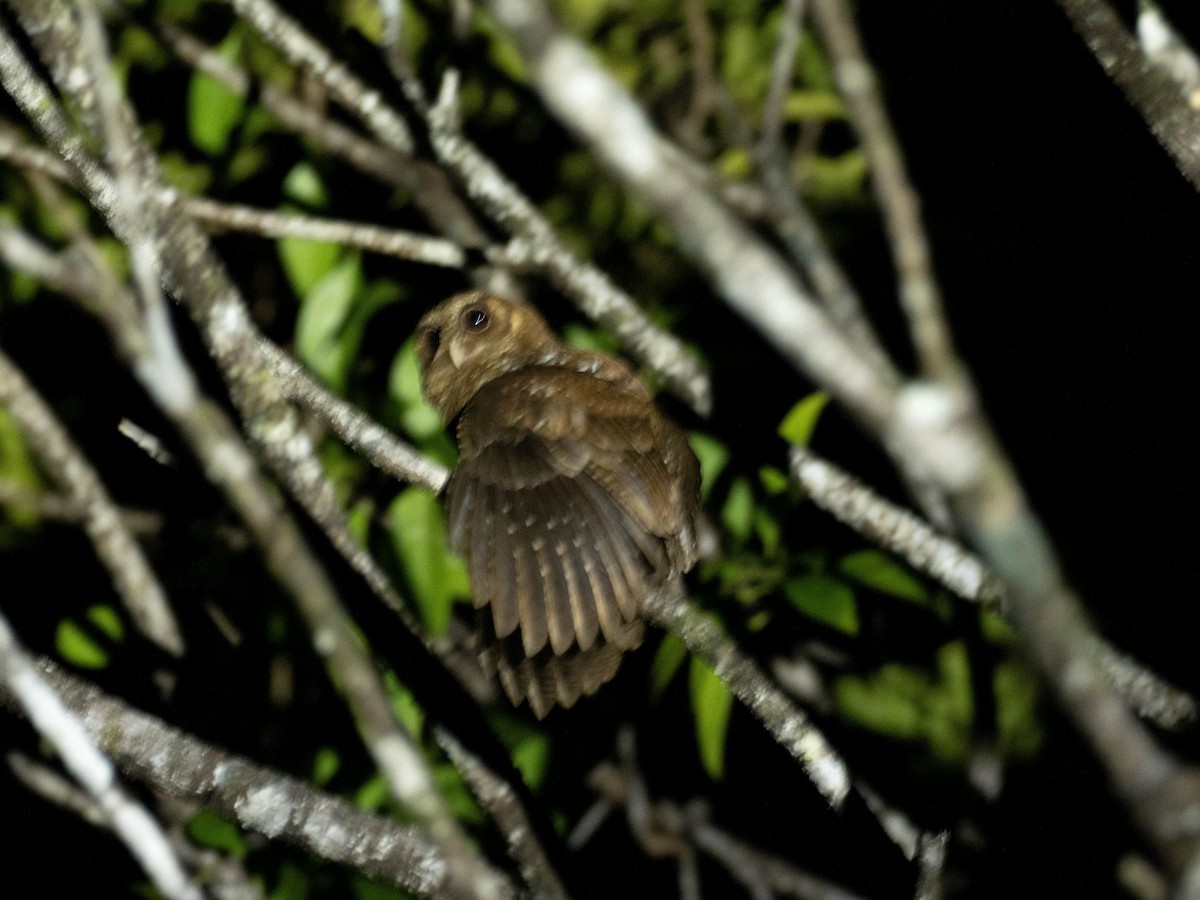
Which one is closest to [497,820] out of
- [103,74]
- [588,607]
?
[588,607]

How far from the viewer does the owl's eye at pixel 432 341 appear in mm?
3520

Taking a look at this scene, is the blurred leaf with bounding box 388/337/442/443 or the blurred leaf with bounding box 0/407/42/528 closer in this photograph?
the blurred leaf with bounding box 388/337/442/443

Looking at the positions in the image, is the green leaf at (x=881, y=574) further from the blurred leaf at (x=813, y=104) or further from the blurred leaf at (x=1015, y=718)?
the blurred leaf at (x=813, y=104)

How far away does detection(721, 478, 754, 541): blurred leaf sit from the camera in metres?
3.09

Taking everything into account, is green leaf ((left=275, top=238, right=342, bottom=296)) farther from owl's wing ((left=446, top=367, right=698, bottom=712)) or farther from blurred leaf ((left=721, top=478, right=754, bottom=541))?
blurred leaf ((left=721, top=478, right=754, bottom=541))

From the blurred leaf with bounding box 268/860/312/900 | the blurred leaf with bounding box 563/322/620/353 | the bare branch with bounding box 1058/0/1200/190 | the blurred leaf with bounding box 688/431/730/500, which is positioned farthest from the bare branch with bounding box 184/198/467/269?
the bare branch with bounding box 1058/0/1200/190

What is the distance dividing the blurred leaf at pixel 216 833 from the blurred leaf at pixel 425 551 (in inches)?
24.1

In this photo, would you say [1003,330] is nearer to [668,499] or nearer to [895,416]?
[668,499]

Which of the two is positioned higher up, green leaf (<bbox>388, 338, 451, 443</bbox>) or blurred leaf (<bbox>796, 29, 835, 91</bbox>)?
blurred leaf (<bbox>796, 29, 835, 91</bbox>)

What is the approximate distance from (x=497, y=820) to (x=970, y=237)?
7.08 ft

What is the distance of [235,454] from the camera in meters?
1.38

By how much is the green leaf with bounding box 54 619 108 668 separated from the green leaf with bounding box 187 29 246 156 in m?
1.20

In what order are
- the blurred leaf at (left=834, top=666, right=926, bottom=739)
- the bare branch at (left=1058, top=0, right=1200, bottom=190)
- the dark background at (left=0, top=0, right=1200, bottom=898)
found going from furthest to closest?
the blurred leaf at (left=834, top=666, right=926, bottom=739), the dark background at (left=0, top=0, right=1200, bottom=898), the bare branch at (left=1058, top=0, right=1200, bottom=190)

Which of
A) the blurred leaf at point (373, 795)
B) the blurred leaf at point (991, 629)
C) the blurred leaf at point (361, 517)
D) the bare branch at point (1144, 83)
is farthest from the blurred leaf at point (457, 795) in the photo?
the bare branch at point (1144, 83)
